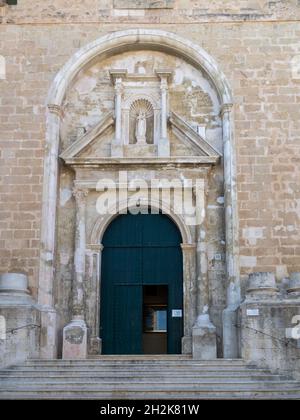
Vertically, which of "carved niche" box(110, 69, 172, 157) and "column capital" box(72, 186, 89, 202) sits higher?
"carved niche" box(110, 69, 172, 157)

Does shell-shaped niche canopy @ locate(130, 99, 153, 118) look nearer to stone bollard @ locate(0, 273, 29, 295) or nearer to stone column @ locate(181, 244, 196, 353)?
stone column @ locate(181, 244, 196, 353)

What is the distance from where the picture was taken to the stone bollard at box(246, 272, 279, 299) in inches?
438

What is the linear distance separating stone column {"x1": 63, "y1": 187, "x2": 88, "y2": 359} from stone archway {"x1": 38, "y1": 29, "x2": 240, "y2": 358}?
0.99 ft

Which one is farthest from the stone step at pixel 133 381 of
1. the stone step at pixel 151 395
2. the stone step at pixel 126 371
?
the stone step at pixel 151 395

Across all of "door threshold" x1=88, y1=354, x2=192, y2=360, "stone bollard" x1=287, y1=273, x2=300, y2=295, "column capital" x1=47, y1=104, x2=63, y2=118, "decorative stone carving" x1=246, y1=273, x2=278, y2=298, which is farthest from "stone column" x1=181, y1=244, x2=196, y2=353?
"column capital" x1=47, y1=104, x2=63, y2=118

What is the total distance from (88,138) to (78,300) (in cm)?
333

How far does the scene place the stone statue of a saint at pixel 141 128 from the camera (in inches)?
521

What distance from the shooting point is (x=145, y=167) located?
12969 millimetres

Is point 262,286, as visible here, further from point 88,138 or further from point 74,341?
point 88,138

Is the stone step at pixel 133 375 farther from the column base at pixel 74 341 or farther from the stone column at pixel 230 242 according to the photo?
the column base at pixel 74 341

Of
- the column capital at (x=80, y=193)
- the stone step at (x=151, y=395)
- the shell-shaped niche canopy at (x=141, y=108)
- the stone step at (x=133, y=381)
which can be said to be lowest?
the stone step at (x=151, y=395)

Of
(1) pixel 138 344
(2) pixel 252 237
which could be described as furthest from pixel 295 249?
(1) pixel 138 344

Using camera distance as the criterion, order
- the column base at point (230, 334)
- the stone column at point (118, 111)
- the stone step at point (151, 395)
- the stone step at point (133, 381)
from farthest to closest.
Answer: the stone column at point (118, 111), the column base at point (230, 334), the stone step at point (133, 381), the stone step at point (151, 395)

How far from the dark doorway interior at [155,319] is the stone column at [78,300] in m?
4.23
